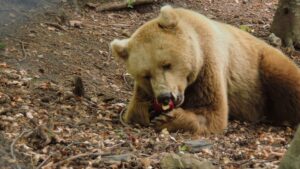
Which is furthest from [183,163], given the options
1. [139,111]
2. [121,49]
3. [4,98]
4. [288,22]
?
[288,22]

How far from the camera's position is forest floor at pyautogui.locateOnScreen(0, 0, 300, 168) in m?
4.96

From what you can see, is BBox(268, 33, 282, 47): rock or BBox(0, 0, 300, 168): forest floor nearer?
BBox(0, 0, 300, 168): forest floor

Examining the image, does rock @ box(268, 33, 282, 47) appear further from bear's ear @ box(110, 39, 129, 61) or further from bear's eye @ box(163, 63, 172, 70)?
bear's eye @ box(163, 63, 172, 70)

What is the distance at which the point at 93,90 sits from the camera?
7.48 metres

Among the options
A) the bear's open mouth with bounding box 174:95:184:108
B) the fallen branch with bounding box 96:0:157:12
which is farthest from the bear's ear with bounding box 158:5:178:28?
the fallen branch with bounding box 96:0:157:12

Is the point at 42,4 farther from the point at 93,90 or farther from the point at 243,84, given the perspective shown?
the point at 243,84

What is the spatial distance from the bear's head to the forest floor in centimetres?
46

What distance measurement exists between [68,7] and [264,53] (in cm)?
416

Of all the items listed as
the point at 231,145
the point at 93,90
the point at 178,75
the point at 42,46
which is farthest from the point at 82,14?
the point at 231,145

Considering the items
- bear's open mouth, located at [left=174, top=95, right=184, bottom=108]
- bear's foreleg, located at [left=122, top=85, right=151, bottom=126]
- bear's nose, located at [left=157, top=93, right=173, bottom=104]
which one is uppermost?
bear's nose, located at [left=157, top=93, right=173, bottom=104]

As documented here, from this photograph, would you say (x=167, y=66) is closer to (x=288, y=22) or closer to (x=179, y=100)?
(x=179, y=100)

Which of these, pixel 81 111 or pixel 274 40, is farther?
pixel 274 40

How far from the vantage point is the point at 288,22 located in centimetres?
1013

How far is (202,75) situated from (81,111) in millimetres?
1331
